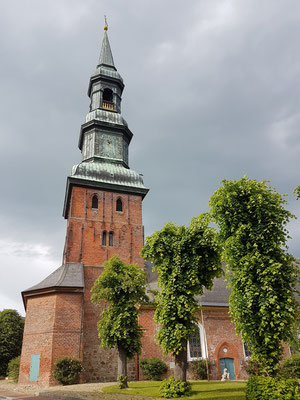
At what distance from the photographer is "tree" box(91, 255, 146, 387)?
18938 millimetres

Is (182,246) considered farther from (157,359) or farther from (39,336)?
(39,336)

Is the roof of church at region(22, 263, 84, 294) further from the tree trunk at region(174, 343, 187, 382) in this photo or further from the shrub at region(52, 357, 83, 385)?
the tree trunk at region(174, 343, 187, 382)

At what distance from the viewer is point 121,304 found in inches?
787

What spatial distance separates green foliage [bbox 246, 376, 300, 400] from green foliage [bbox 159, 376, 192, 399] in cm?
318

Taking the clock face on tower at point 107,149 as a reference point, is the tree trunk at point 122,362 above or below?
below

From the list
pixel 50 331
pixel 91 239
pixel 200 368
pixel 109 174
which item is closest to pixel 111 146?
pixel 109 174

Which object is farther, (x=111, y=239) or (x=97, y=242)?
(x=111, y=239)

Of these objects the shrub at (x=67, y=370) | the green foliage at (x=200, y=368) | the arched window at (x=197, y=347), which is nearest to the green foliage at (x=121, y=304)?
the shrub at (x=67, y=370)

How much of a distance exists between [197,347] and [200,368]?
1.73 metres

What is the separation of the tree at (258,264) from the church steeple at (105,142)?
16658 mm

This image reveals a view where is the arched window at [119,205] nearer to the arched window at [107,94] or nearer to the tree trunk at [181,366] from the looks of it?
the arched window at [107,94]

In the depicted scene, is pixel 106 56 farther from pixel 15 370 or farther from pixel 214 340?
pixel 15 370

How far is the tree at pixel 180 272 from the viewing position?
1518 cm

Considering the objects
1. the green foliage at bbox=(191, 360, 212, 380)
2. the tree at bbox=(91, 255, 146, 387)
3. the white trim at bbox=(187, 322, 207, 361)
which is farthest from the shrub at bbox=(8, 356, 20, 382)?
the green foliage at bbox=(191, 360, 212, 380)
